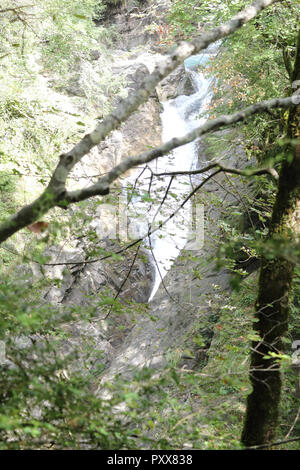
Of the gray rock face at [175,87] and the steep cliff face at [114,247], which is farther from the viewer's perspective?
the gray rock face at [175,87]

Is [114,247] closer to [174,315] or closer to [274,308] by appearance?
[174,315]

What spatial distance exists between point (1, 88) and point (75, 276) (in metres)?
4.77

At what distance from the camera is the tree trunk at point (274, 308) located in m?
2.55

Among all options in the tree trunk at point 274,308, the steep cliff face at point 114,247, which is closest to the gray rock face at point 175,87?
the steep cliff face at point 114,247

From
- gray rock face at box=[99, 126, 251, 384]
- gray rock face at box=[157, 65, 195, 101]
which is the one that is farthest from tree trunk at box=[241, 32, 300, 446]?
gray rock face at box=[157, 65, 195, 101]

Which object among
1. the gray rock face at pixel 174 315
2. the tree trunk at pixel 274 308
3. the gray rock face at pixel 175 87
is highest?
the gray rock face at pixel 175 87

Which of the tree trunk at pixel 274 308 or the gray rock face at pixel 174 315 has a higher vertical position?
the gray rock face at pixel 174 315

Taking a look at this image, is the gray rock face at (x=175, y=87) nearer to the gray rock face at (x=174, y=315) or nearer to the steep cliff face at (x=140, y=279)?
the steep cliff face at (x=140, y=279)

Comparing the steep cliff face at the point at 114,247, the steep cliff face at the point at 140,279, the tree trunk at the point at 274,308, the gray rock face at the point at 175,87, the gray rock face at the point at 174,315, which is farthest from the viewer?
the gray rock face at the point at 175,87

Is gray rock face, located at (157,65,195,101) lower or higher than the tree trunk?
higher

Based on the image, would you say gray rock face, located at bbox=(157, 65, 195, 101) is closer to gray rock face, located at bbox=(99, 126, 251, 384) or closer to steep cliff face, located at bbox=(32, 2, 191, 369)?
steep cliff face, located at bbox=(32, 2, 191, 369)

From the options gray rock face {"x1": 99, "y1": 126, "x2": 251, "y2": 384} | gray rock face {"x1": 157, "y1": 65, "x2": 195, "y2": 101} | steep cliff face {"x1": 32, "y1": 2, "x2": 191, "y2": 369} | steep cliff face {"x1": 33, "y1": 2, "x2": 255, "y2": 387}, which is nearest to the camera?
steep cliff face {"x1": 33, "y1": 2, "x2": 255, "y2": 387}

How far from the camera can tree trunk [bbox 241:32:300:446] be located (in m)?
2.55
